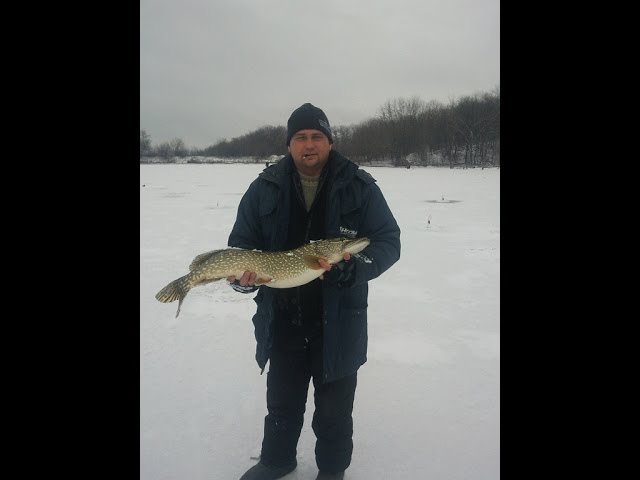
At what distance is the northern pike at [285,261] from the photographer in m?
2.07

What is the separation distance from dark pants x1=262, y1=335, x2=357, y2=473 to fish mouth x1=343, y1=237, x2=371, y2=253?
21.2 inches

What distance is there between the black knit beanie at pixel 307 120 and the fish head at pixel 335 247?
2.04ft

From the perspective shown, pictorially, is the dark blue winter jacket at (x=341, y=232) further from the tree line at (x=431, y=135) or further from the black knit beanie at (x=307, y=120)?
the tree line at (x=431, y=135)

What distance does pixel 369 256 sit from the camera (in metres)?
2.05

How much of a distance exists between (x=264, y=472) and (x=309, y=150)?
196 centimetres

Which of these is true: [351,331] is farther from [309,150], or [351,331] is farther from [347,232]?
[309,150]

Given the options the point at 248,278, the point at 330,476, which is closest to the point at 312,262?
the point at 248,278

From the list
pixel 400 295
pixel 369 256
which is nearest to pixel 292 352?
pixel 369 256

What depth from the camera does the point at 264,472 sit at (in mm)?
2340

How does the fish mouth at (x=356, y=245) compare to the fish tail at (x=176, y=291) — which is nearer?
the fish mouth at (x=356, y=245)

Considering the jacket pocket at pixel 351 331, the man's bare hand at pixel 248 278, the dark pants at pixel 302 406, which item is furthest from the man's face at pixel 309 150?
the dark pants at pixel 302 406
